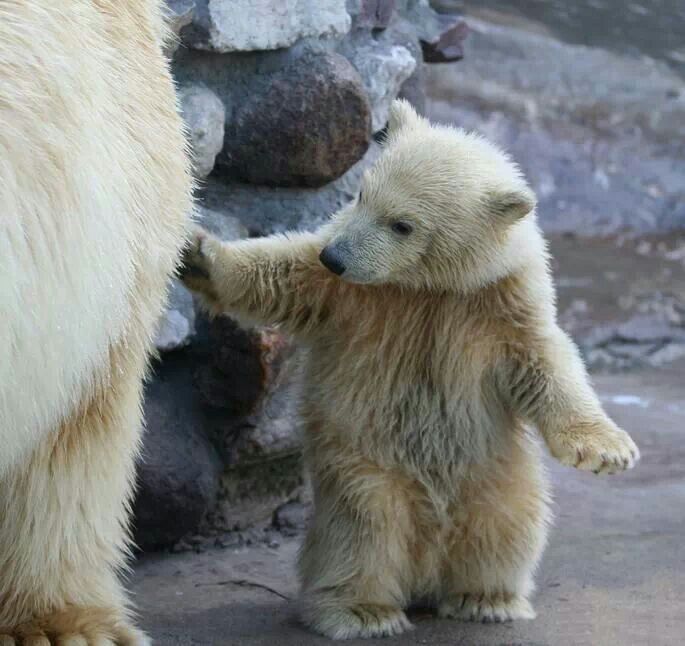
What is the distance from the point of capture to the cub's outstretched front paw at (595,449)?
87.5 inches

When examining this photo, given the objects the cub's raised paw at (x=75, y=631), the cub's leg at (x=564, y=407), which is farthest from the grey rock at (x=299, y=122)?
the cub's raised paw at (x=75, y=631)

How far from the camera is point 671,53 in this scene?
7.01 meters

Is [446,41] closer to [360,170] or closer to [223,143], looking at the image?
[360,170]

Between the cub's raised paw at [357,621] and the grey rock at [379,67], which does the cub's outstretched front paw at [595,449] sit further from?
the grey rock at [379,67]

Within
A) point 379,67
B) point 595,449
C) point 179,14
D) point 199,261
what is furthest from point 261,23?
point 595,449

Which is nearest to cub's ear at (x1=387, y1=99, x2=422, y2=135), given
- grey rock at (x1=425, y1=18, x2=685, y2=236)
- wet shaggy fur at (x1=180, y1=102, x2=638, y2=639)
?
wet shaggy fur at (x1=180, y1=102, x2=638, y2=639)

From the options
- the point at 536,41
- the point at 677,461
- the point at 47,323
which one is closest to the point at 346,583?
the point at 47,323

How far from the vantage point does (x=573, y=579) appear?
8.94 ft

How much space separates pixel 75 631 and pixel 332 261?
0.75 metres

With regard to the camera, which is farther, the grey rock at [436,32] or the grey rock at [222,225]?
the grey rock at [436,32]

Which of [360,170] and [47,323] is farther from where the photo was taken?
[360,170]

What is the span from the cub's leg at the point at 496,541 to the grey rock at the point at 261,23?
999 mm

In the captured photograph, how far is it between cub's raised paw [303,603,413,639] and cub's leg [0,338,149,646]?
350 millimetres

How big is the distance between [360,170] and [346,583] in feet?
3.50
